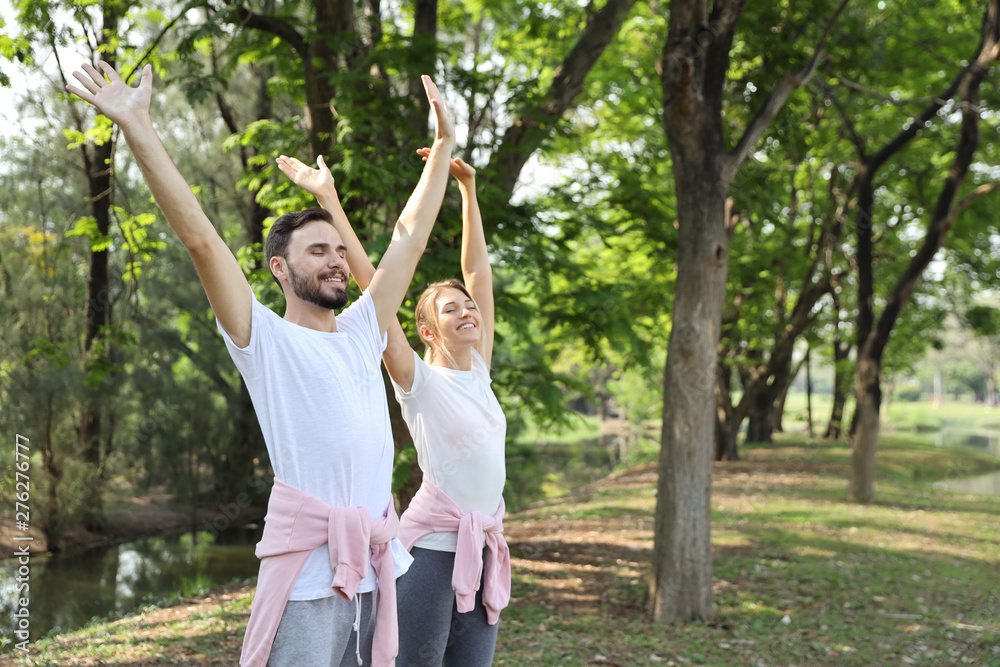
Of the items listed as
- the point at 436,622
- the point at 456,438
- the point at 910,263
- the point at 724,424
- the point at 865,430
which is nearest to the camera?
the point at 436,622

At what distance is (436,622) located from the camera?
2594 millimetres

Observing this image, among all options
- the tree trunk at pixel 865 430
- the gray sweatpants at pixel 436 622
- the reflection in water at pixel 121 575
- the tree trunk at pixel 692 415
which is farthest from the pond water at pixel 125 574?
the gray sweatpants at pixel 436 622

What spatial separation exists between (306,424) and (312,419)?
0.06 feet

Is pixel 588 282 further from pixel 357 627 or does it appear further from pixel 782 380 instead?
pixel 782 380

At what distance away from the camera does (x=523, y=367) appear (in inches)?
299

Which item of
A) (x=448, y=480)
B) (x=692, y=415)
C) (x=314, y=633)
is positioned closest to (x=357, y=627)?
(x=314, y=633)

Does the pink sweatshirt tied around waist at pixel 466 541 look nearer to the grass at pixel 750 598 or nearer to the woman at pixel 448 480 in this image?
the woman at pixel 448 480

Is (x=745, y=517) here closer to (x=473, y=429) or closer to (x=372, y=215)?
(x=372, y=215)

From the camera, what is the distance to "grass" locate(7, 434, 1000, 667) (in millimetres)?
5406

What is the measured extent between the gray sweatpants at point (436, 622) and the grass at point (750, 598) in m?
2.61

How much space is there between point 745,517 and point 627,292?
13.8 feet

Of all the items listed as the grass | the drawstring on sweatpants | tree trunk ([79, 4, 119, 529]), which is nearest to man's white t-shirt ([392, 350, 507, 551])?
the drawstring on sweatpants

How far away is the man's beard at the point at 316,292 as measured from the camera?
2.15 metres

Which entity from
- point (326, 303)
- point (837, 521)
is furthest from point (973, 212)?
point (326, 303)
